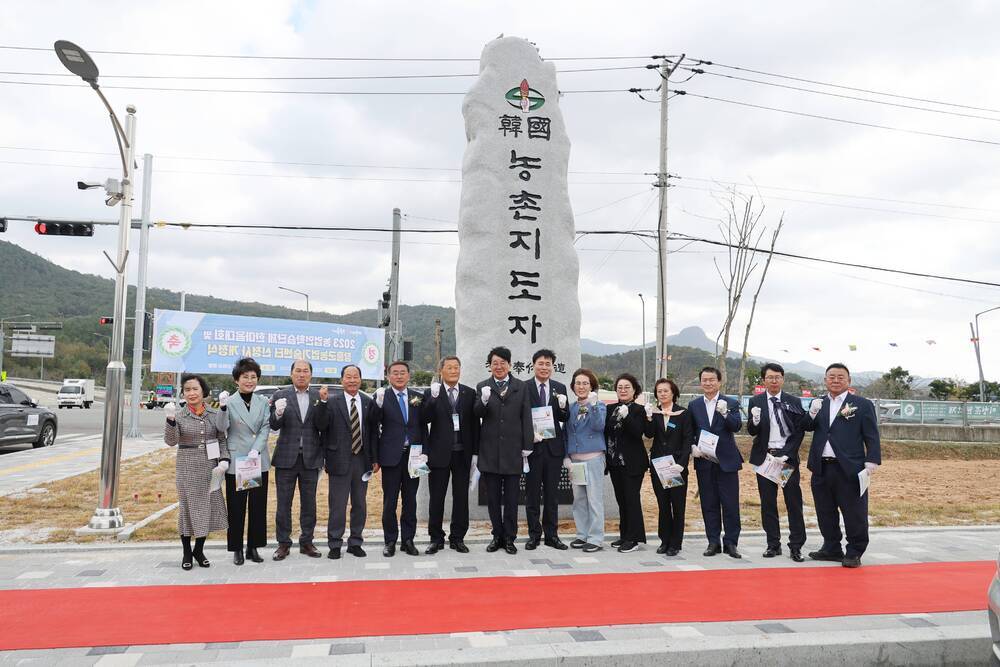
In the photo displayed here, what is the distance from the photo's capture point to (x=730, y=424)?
5.81 m

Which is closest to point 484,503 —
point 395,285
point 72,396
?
point 395,285

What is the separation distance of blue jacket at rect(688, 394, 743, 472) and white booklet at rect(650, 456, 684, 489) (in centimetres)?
22

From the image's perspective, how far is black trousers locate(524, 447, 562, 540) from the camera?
19.8 feet

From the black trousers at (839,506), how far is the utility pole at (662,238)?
378 inches

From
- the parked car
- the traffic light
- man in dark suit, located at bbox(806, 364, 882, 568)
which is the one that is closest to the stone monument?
man in dark suit, located at bbox(806, 364, 882, 568)

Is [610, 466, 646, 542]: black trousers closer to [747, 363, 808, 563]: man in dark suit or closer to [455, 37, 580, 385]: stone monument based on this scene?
[747, 363, 808, 563]: man in dark suit

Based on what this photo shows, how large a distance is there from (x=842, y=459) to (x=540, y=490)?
2584mm

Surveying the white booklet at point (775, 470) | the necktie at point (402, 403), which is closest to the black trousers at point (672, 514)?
the white booklet at point (775, 470)

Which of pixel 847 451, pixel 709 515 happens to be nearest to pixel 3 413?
pixel 709 515

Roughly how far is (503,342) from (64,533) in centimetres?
465

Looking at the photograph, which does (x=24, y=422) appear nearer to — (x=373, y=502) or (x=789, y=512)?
(x=373, y=502)

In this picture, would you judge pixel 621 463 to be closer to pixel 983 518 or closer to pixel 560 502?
pixel 560 502

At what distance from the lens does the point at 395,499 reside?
5852mm

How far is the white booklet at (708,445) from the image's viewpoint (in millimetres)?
5820
